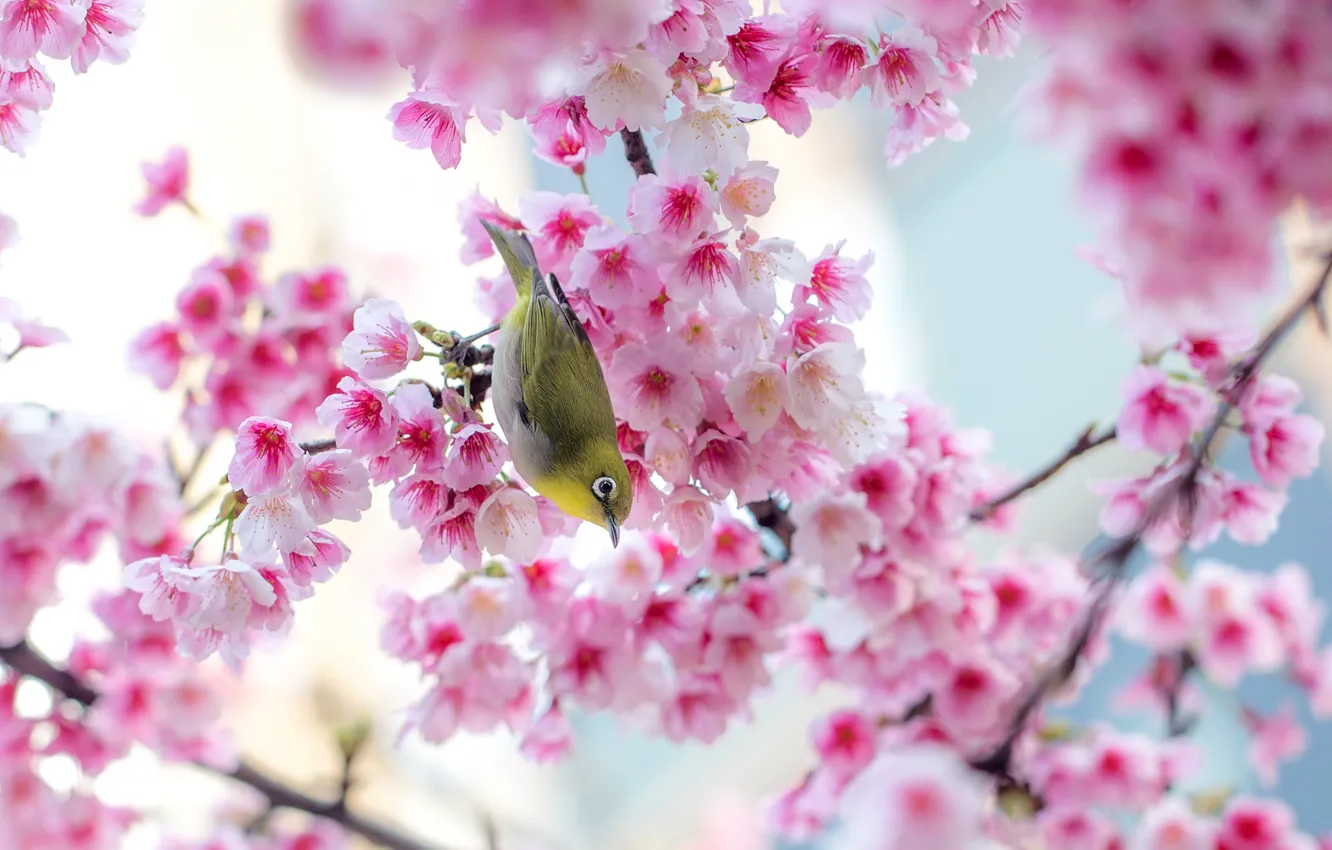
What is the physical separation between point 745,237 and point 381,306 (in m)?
0.20

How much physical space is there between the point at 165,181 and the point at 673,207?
587 millimetres

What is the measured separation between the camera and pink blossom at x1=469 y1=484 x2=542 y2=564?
1.73 ft

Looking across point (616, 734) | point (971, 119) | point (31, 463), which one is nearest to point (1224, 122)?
point (31, 463)

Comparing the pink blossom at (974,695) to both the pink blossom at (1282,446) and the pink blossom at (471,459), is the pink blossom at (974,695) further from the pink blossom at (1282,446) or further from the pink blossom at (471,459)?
the pink blossom at (471,459)

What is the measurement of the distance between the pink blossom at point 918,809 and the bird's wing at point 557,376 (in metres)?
0.23

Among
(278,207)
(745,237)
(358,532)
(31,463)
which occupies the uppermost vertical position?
(278,207)

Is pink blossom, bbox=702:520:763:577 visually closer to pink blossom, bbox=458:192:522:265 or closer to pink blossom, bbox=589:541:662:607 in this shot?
pink blossom, bbox=589:541:662:607

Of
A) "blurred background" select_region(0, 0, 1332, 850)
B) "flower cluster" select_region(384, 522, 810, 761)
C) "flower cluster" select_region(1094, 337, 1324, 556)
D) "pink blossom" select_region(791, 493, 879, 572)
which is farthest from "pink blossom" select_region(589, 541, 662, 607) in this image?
"blurred background" select_region(0, 0, 1332, 850)

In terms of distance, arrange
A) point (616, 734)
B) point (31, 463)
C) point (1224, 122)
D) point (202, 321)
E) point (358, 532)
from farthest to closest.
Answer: point (616, 734), point (358, 532), point (202, 321), point (31, 463), point (1224, 122)

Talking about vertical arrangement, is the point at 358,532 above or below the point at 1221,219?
above

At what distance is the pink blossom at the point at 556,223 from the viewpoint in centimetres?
58

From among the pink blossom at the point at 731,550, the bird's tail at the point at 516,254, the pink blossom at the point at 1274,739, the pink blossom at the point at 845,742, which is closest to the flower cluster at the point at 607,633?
the pink blossom at the point at 731,550

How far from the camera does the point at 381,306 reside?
525 mm

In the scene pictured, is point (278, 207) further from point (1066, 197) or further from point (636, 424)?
point (1066, 197)
